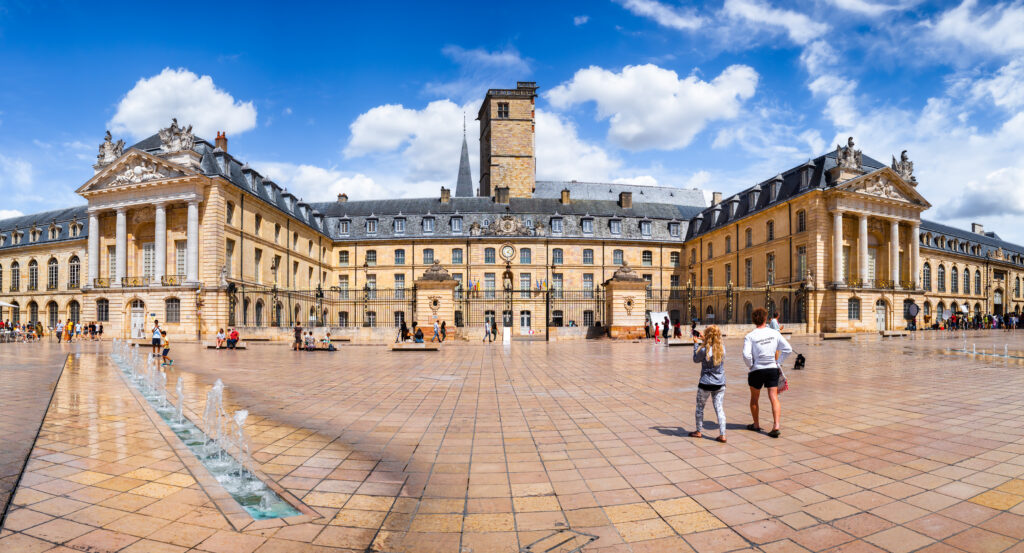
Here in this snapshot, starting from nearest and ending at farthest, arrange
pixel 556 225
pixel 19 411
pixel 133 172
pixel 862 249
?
pixel 19 411 → pixel 133 172 → pixel 862 249 → pixel 556 225

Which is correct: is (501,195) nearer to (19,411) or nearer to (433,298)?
(433,298)

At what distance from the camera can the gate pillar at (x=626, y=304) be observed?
28.5 meters

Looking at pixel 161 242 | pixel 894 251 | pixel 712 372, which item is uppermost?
pixel 161 242

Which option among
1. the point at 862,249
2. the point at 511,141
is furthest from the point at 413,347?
the point at 511,141

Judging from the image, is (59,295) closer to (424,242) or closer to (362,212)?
(362,212)

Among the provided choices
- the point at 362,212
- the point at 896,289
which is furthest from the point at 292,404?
the point at 362,212

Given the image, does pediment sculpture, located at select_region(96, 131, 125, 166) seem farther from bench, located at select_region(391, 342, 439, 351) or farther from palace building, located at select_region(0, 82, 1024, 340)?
bench, located at select_region(391, 342, 439, 351)

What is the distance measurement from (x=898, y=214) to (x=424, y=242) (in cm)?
3818

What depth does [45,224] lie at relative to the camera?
52750 mm

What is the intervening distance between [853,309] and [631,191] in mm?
31238

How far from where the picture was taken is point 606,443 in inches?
243

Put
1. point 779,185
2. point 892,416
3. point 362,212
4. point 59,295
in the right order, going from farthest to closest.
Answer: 1. point 362,212
2. point 59,295
3. point 779,185
4. point 892,416

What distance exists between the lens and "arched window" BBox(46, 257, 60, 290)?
167ft

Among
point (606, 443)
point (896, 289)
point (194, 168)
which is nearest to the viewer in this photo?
point (606, 443)
